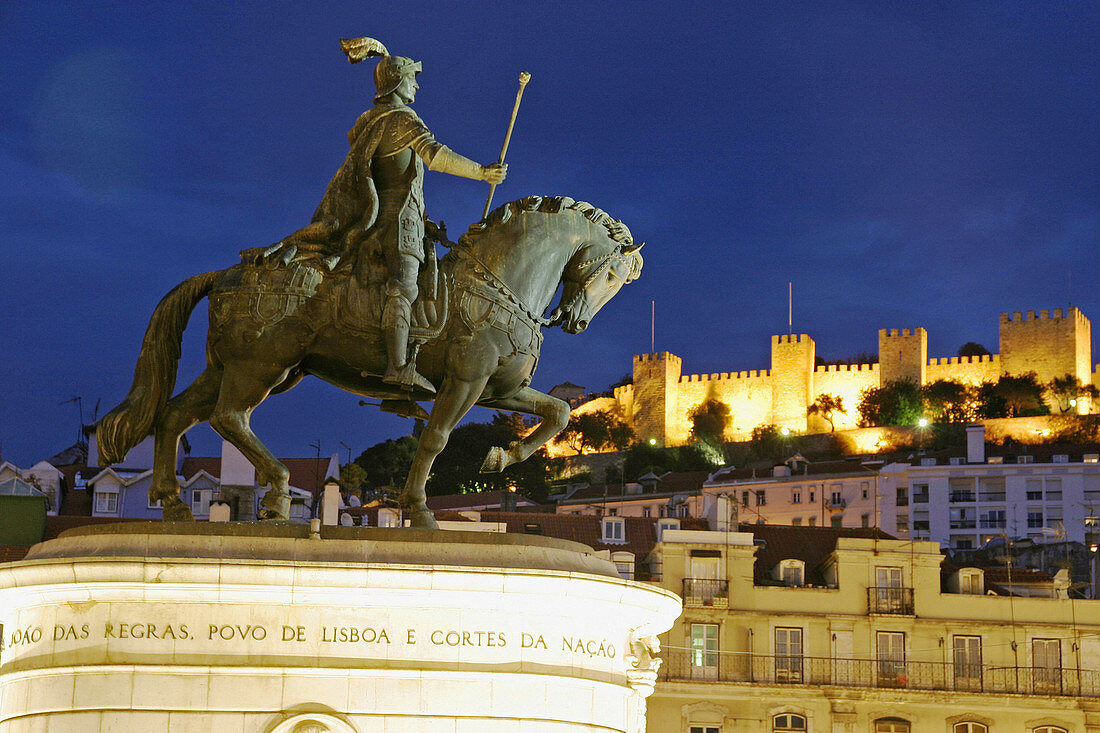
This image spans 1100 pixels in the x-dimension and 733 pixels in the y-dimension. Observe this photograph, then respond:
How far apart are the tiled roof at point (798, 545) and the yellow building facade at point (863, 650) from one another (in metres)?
1.15

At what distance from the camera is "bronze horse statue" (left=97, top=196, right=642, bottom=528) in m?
10.6

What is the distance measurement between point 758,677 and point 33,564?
103 ft

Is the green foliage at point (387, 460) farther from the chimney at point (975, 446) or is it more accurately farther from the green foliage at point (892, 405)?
the green foliage at point (892, 405)

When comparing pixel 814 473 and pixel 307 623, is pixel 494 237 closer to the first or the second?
pixel 307 623

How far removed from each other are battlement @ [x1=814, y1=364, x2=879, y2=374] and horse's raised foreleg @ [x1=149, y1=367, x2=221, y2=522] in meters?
101

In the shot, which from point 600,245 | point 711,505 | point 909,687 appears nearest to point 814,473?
point 711,505

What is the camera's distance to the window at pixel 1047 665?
39406mm

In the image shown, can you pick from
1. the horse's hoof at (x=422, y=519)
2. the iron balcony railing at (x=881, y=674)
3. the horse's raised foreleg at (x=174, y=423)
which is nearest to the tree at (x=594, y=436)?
the iron balcony railing at (x=881, y=674)

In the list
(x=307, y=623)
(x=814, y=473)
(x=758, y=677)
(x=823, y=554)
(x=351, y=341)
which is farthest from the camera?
(x=814, y=473)

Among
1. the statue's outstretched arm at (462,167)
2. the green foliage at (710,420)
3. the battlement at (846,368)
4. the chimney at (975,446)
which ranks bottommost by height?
the statue's outstretched arm at (462,167)

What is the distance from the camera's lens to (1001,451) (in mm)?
89125

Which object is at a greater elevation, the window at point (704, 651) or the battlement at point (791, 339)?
the battlement at point (791, 339)

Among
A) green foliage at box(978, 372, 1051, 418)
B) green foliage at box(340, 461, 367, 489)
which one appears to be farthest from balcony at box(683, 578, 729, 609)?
green foliage at box(978, 372, 1051, 418)

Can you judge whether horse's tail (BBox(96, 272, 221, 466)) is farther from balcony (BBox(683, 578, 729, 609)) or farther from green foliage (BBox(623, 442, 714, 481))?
green foliage (BBox(623, 442, 714, 481))
